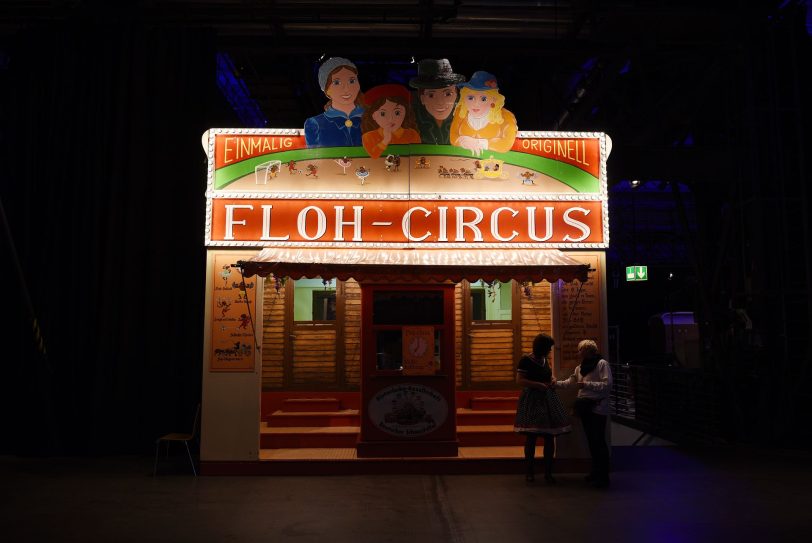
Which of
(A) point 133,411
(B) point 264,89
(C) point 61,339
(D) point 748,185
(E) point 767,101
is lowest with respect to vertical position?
(A) point 133,411

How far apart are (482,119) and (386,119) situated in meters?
1.37

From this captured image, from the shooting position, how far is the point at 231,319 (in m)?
9.02

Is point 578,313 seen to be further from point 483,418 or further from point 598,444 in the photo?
point 483,418

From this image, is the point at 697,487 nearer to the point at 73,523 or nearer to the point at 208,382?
the point at 208,382

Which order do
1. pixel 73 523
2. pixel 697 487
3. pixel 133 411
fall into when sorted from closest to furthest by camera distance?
pixel 73 523, pixel 697 487, pixel 133 411

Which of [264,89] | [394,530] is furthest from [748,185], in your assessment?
[264,89]

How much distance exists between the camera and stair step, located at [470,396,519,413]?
36.5ft

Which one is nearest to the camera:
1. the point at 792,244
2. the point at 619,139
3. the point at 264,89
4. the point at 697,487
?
the point at 697,487

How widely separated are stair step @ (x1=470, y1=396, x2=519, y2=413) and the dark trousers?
3011 mm

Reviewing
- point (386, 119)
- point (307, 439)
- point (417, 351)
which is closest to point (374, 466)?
point (307, 439)

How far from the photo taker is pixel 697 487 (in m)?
8.11

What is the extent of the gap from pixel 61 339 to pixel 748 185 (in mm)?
11836

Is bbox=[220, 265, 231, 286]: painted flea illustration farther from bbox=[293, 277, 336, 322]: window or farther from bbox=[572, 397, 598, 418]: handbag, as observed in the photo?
bbox=[572, 397, 598, 418]: handbag

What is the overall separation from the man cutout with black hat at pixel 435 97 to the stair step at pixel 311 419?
4654 mm
